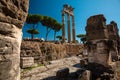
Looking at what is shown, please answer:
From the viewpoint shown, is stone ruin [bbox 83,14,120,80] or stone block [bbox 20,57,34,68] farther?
stone block [bbox 20,57,34,68]

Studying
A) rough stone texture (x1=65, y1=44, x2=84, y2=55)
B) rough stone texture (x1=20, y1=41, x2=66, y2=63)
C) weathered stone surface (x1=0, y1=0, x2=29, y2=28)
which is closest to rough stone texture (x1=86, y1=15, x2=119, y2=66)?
weathered stone surface (x1=0, y1=0, x2=29, y2=28)

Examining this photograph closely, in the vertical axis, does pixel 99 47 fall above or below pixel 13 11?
below

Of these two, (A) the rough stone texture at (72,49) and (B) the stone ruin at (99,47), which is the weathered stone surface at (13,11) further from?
(A) the rough stone texture at (72,49)

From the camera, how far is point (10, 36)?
191 centimetres

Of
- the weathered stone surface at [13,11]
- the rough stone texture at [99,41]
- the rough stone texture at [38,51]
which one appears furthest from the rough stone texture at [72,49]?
the weathered stone surface at [13,11]

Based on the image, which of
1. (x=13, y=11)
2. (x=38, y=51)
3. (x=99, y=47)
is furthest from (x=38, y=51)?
(x=13, y=11)

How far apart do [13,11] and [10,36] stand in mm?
433

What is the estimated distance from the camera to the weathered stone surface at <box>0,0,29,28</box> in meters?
1.85

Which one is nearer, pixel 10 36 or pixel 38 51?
pixel 10 36

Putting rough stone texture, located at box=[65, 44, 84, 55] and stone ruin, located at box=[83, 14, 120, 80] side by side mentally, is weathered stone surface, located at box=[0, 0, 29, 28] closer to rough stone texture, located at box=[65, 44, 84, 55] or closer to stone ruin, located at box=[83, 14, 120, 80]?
stone ruin, located at box=[83, 14, 120, 80]

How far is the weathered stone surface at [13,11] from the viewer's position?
6.07 ft

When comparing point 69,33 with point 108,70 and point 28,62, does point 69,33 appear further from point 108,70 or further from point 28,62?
point 108,70

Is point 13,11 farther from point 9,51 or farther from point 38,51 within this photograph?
point 38,51

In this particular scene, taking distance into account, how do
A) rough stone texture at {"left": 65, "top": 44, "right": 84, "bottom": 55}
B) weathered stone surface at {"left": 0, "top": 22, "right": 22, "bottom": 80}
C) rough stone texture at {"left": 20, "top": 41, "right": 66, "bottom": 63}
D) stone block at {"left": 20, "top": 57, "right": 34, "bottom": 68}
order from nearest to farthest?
weathered stone surface at {"left": 0, "top": 22, "right": 22, "bottom": 80}
stone block at {"left": 20, "top": 57, "right": 34, "bottom": 68}
rough stone texture at {"left": 20, "top": 41, "right": 66, "bottom": 63}
rough stone texture at {"left": 65, "top": 44, "right": 84, "bottom": 55}
